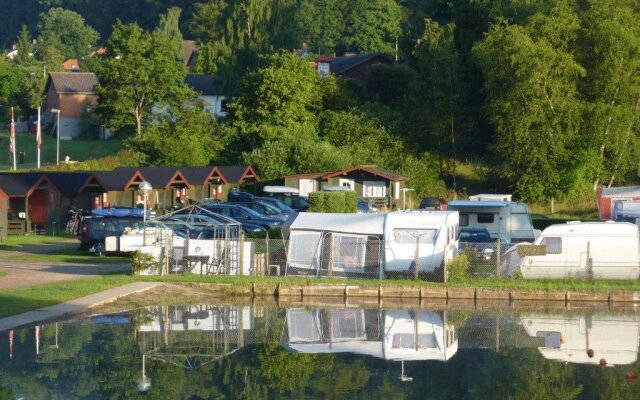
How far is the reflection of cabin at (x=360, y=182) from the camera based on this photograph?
2638 inches

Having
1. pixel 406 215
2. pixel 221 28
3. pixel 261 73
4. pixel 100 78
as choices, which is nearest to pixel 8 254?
pixel 406 215

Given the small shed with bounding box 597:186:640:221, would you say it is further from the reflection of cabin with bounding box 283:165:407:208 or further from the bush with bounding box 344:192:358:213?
the reflection of cabin with bounding box 283:165:407:208

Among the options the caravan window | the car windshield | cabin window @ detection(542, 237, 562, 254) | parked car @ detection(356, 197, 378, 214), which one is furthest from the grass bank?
parked car @ detection(356, 197, 378, 214)

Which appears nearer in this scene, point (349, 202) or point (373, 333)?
point (373, 333)

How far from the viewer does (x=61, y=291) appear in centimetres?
3231

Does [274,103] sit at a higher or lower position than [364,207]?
higher

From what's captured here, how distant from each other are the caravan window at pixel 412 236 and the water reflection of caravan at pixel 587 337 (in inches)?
214

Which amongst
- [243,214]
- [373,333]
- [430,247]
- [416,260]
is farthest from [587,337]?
[243,214]

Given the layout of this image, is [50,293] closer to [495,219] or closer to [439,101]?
[495,219]

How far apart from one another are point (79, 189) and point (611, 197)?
27202 millimetres

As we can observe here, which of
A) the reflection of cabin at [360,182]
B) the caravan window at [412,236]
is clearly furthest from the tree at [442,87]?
the caravan window at [412,236]

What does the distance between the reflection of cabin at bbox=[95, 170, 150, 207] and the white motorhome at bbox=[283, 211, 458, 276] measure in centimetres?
2463

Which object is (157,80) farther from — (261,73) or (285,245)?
(285,245)

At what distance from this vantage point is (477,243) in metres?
37.2
